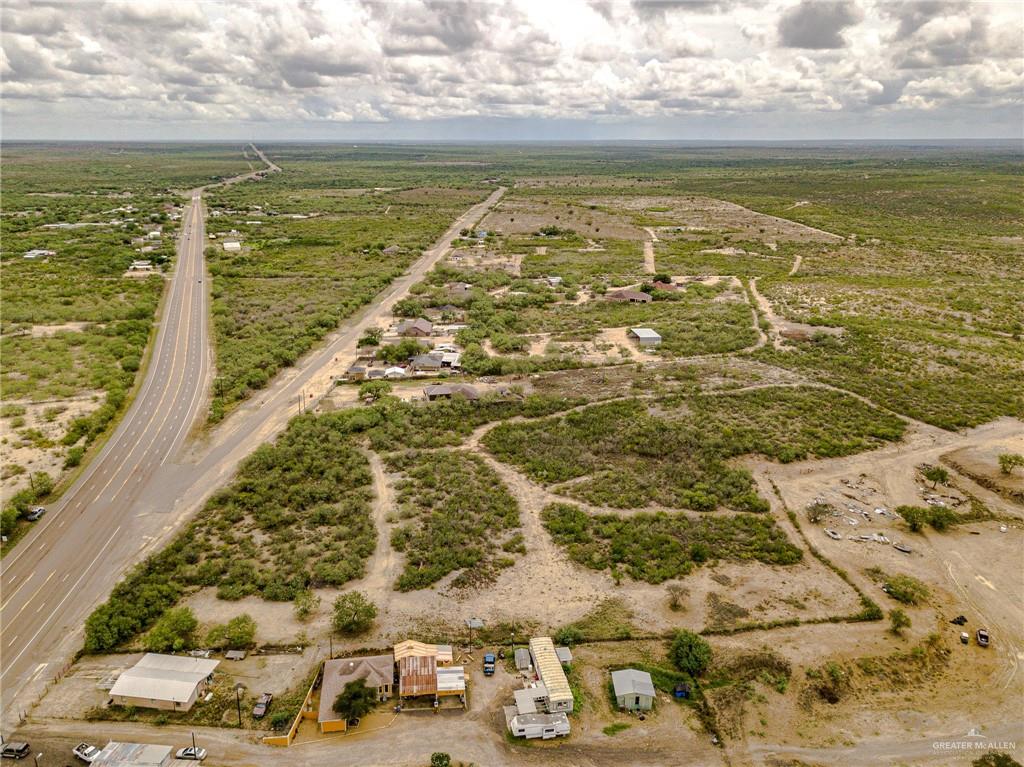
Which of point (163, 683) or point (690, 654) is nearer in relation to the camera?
point (163, 683)

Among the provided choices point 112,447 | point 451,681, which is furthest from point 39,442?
point 451,681

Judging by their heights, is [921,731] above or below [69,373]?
below

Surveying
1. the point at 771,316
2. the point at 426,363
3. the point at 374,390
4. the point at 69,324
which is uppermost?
the point at 69,324

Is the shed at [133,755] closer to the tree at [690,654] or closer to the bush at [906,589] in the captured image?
the tree at [690,654]

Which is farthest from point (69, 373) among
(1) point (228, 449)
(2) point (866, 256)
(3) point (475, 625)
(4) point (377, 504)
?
(2) point (866, 256)

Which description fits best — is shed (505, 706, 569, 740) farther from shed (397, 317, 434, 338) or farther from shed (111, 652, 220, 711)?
shed (397, 317, 434, 338)

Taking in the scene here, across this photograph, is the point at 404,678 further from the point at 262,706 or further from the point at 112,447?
the point at 112,447

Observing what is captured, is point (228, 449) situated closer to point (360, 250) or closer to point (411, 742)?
point (411, 742)
